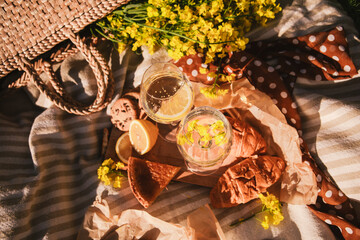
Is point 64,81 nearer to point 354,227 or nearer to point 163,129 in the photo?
point 163,129

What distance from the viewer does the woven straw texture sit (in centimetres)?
111

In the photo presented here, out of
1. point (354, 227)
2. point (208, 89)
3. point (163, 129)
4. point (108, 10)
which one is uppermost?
point (108, 10)

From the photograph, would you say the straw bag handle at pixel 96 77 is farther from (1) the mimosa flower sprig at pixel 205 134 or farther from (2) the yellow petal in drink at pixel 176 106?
(1) the mimosa flower sprig at pixel 205 134

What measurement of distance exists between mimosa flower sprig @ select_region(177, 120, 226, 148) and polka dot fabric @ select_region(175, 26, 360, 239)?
10.9 inches

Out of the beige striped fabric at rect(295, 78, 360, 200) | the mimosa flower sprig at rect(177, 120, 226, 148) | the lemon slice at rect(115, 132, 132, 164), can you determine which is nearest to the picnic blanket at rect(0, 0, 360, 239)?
the beige striped fabric at rect(295, 78, 360, 200)

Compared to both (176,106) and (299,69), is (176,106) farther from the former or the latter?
(299,69)

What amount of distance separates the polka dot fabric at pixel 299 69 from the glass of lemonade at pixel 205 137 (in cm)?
21

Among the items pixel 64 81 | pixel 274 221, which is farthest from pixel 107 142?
pixel 274 221

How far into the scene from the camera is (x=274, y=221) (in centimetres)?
106

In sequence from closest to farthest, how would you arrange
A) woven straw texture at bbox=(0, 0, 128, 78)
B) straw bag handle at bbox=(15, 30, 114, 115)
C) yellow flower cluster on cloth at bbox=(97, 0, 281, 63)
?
yellow flower cluster on cloth at bbox=(97, 0, 281, 63) < woven straw texture at bbox=(0, 0, 128, 78) < straw bag handle at bbox=(15, 30, 114, 115)

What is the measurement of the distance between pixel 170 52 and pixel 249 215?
0.75 metres

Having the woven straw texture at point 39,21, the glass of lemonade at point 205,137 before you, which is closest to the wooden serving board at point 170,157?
the glass of lemonade at point 205,137

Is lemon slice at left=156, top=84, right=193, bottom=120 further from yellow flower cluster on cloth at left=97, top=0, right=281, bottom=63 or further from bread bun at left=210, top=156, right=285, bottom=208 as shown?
bread bun at left=210, top=156, right=285, bottom=208

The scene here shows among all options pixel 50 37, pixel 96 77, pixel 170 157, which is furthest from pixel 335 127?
pixel 50 37
